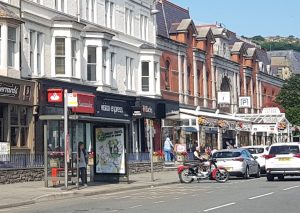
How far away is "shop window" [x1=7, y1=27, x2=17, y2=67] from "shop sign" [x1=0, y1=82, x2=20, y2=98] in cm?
122

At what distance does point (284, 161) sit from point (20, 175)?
1182cm

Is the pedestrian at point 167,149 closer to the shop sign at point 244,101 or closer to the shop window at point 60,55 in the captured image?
the shop window at point 60,55

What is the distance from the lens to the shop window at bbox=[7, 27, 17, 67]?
1203 inches

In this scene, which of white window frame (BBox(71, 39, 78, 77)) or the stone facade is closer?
the stone facade

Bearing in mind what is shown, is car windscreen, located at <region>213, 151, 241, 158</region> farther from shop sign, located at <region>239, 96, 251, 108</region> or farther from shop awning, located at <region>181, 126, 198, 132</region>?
shop sign, located at <region>239, 96, 251, 108</region>

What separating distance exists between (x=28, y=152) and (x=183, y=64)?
24.3m

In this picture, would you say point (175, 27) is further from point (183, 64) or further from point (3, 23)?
point (3, 23)

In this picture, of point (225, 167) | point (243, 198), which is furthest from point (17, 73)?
point (243, 198)

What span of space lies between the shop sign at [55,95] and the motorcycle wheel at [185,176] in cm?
688

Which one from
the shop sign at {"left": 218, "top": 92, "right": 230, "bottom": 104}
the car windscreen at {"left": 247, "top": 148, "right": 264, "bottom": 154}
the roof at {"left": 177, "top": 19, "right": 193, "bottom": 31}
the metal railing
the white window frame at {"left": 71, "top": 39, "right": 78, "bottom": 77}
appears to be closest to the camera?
the metal railing

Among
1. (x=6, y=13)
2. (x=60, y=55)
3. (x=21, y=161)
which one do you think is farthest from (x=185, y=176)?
(x=6, y=13)

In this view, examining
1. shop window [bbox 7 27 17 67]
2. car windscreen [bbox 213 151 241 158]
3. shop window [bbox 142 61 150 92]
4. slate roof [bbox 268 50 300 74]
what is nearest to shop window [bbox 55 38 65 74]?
shop window [bbox 7 27 17 67]

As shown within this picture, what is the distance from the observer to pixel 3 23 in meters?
29.8

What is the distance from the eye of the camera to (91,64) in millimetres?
38906
